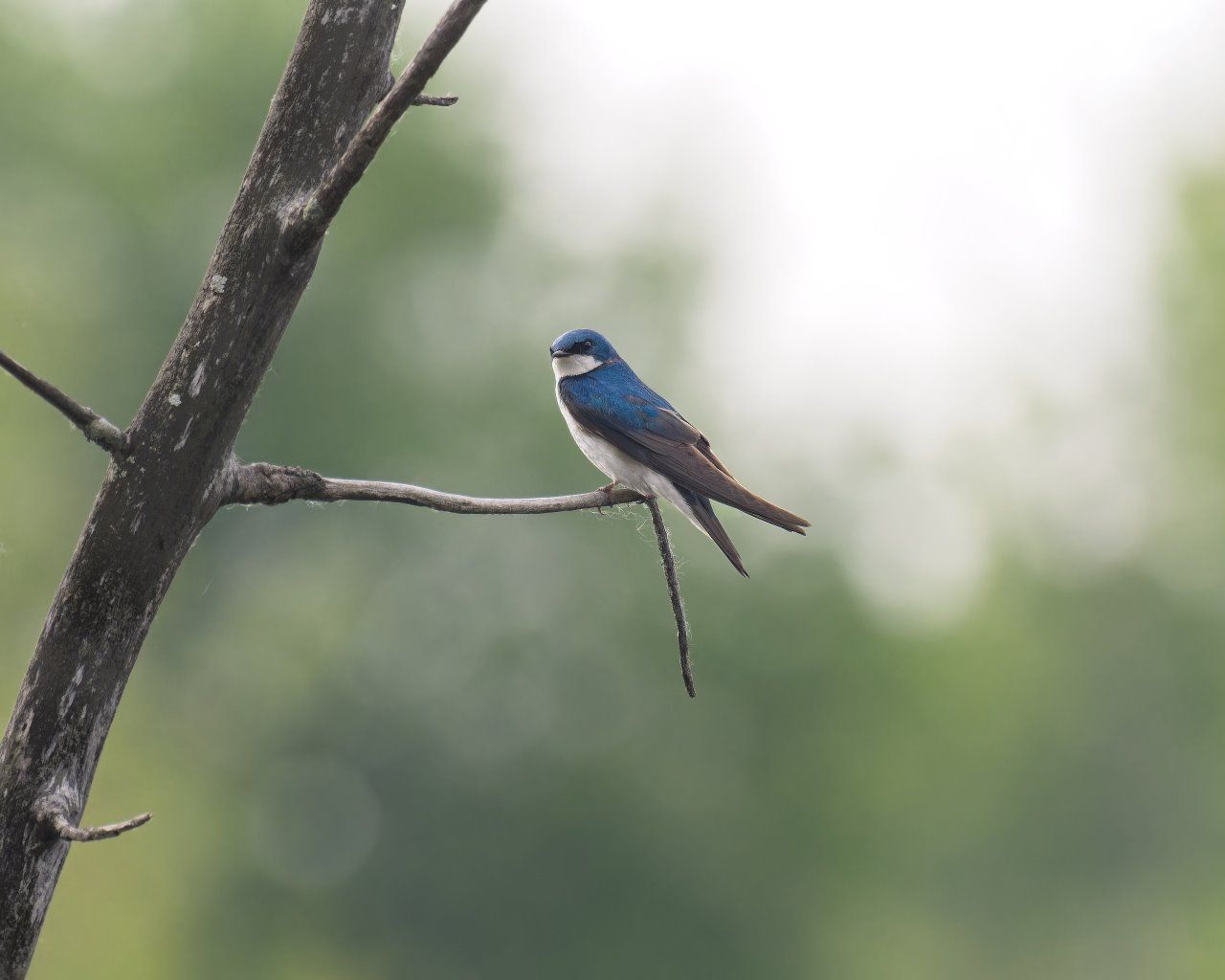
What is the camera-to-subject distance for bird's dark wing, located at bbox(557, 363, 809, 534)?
5629 mm

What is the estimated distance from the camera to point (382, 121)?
234 centimetres

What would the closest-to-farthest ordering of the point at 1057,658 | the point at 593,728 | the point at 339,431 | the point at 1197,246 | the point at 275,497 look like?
the point at 275,497 < the point at 339,431 < the point at 593,728 < the point at 1197,246 < the point at 1057,658

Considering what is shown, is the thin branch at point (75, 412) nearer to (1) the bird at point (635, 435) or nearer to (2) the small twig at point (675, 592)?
(2) the small twig at point (675, 592)

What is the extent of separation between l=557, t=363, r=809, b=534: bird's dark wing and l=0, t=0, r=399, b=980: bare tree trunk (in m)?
2.66

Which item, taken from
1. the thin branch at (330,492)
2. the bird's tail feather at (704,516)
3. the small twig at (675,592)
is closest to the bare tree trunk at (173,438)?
the thin branch at (330,492)

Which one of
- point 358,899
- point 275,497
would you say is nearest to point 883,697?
point 358,899

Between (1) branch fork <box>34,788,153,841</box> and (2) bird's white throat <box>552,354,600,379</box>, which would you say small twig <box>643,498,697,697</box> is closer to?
(1) branch fork <box>34,788,153,841</box>

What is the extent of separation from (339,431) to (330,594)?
2664 mm

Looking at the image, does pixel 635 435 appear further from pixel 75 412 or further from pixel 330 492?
pixel 75 412

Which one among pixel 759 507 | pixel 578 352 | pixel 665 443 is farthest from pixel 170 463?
pixel 578 352

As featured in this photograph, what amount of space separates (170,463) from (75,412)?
18cm

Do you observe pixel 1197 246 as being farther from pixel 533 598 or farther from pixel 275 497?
pixel 275 497

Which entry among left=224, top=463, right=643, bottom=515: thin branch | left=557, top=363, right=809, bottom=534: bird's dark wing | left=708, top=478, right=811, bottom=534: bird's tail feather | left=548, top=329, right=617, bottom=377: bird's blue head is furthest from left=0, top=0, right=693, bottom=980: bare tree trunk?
left=548, top=329, right=617, bottom=377: bird's blue head

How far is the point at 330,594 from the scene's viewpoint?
2291 cm
